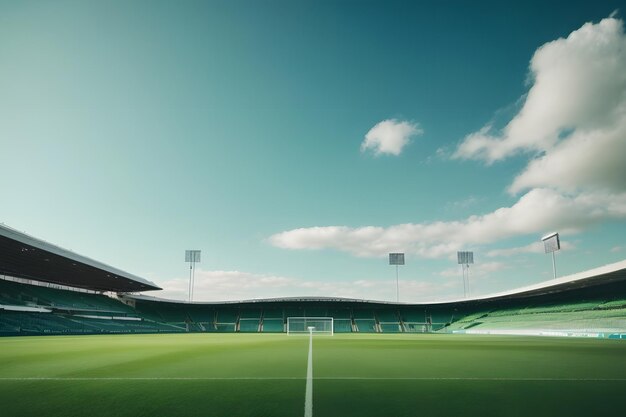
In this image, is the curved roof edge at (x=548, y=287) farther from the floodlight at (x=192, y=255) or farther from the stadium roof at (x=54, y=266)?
the stadium roof at (x=54, y=266)

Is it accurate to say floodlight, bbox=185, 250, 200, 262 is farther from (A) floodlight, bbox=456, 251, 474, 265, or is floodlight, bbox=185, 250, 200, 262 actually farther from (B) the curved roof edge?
(A) floodlight, bbox=456, 251, 474, 265

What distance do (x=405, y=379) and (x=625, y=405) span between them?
11.8ft

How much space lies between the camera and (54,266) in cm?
4284

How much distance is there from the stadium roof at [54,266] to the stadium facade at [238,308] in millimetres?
89

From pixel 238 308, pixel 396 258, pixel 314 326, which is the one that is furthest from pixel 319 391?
pixel 396 258

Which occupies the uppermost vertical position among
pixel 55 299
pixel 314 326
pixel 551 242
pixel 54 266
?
pixel 551 242

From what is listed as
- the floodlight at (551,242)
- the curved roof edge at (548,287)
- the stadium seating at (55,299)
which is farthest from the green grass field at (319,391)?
the floodlight at (551,242)

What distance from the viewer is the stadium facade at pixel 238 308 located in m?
36.8

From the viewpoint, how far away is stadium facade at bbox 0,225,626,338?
A: 3675 cm

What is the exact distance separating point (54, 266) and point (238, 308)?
125ft

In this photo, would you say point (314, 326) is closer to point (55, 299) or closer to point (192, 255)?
point (55, 299)

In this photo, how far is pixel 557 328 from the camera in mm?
38406

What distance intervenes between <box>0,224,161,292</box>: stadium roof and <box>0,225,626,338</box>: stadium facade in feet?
0.29

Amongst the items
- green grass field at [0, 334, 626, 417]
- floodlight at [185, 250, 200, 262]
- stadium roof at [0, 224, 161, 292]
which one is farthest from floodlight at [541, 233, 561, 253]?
floodlight at [185, 250, 200, 262]
